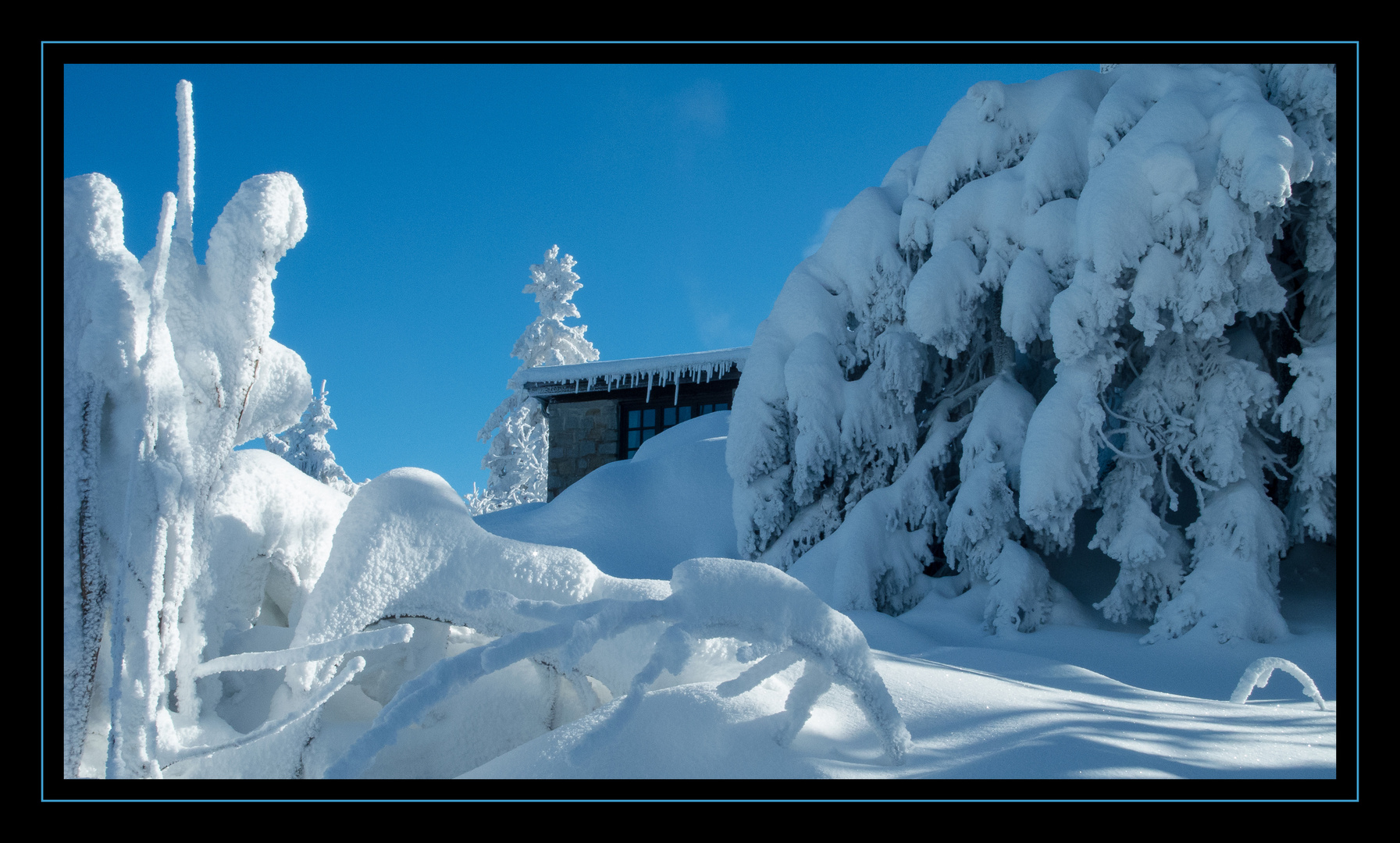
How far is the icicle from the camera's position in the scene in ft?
5.80

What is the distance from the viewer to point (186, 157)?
5.94 feet

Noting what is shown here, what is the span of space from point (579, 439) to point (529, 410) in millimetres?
7572

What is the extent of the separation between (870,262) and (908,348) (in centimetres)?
102

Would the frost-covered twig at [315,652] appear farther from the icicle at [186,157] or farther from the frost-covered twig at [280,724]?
the icicle at [186,157]

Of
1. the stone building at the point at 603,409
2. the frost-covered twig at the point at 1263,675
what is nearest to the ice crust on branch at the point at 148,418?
the frost-covered twig at the point at 1263,675

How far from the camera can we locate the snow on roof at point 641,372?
10.7 meters

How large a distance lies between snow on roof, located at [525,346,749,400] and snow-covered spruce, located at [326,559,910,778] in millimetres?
9002

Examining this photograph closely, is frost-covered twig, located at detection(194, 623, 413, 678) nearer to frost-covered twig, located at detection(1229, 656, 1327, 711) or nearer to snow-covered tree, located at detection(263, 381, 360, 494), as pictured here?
frost-covered twig, located at detection(1229, 656, 1327, 711)

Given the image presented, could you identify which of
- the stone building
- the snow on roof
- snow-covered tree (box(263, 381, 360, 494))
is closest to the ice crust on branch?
the snow on roof

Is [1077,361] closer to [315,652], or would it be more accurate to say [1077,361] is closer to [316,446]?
[315,652]

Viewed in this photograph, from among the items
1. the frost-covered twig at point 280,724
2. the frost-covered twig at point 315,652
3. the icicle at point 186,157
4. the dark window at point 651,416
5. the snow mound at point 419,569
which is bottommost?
the frost-covered twig at point 280,724

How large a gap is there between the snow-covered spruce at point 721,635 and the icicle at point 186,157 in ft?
4.36
